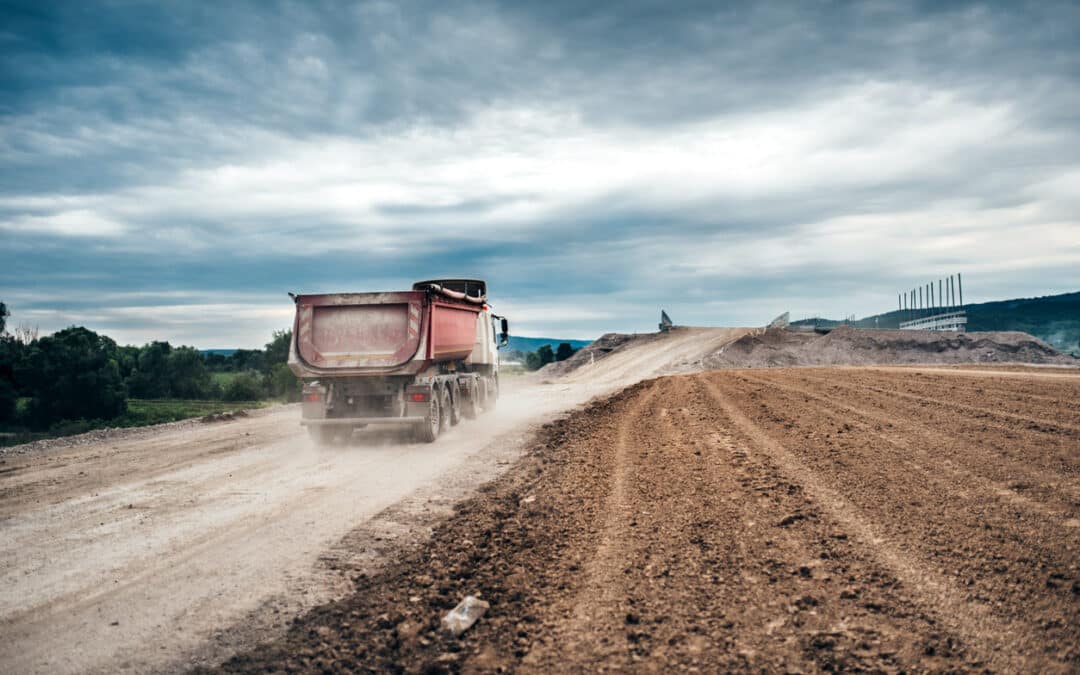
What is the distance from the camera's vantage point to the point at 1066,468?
7.88m

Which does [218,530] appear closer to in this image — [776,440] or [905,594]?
[905,594]

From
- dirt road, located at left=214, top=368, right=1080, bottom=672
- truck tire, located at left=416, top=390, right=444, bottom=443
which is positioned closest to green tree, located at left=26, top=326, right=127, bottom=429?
truck tire, located at left=416, top=390, right=444, bottom=443

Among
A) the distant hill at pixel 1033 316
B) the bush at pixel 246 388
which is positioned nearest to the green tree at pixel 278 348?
the bush at pixel 246 388

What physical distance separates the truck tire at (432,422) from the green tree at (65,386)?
1504 inches

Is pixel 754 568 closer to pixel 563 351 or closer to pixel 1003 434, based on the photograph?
pixel 1003 434

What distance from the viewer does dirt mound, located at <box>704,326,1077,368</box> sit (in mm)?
36469

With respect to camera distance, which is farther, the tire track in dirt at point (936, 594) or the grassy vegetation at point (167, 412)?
the grassy vegetation at point (167, 412)

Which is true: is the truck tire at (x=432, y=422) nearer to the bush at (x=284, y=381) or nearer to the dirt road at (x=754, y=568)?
the dirt road at (x=754, y=568)

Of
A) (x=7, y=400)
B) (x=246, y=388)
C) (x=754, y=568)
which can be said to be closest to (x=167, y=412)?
(x=246, y=388)

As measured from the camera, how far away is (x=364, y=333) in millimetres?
13211

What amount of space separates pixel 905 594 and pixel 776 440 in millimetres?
6445

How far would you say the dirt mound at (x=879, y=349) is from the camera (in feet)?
120

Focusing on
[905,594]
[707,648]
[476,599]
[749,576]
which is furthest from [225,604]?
[905,594]

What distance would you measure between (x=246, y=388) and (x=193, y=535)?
1853 inches
